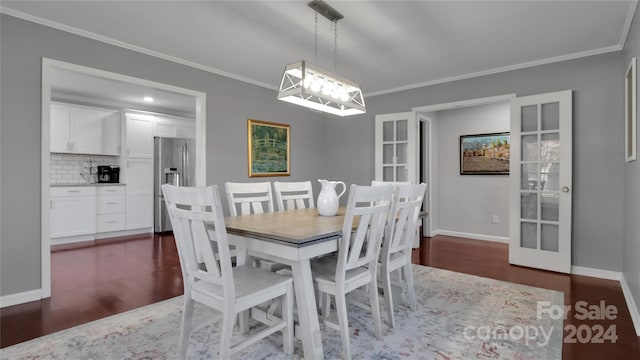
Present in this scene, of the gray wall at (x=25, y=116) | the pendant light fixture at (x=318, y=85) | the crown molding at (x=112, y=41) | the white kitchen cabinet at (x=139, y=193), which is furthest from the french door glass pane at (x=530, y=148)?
the white kitchen cabinet at (x=139, y=193)

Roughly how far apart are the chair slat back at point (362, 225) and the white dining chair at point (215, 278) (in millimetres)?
374

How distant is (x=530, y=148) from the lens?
12.4 feet

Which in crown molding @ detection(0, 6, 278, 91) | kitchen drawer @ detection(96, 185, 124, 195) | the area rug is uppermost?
crown molding @ detection(0, 6, 278, 91)

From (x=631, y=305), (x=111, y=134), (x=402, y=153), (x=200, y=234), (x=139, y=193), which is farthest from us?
(x=139, y=193)

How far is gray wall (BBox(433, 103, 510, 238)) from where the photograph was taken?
5118mm

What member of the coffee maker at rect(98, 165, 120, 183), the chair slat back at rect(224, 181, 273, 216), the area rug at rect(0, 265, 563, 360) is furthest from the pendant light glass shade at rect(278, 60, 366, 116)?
the coffee maker at rect(98, 165, 120, 183)

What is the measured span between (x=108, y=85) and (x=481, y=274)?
544 centimetres

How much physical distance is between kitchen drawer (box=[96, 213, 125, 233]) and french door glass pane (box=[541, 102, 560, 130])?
6.46 metres

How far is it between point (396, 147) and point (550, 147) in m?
1.93

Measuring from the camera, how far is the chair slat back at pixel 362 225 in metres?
→ 1.82

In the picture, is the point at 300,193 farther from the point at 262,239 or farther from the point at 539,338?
the point at 539,338

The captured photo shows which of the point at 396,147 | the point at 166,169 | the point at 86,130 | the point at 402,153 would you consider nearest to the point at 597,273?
the point at 402,153

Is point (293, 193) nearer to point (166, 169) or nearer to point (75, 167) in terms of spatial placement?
point (166, 169)

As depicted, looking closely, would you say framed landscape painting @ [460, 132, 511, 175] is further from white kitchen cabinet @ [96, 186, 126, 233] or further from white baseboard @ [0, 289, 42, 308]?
white kitchen cabinet @ [96, 186, 126, 233]
